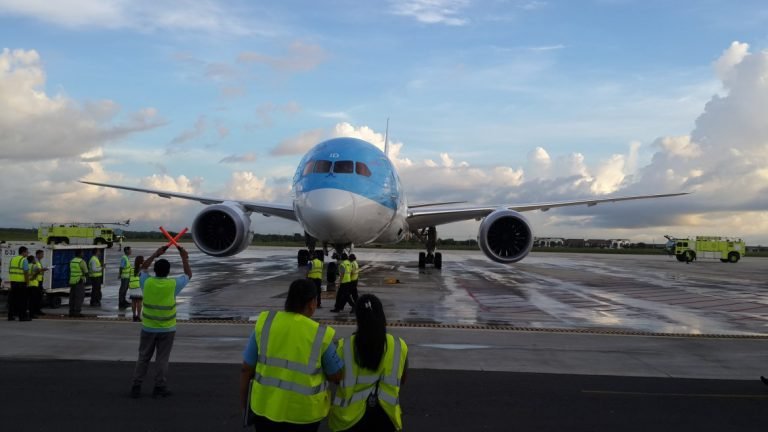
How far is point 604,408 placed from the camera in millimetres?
5824

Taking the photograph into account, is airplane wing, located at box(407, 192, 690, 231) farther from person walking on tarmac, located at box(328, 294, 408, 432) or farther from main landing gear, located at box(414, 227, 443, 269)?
person walking on tarmac, located at box(328, 294, 408, 432)

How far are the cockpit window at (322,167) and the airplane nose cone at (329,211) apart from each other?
799 millimetres

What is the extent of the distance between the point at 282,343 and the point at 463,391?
3.41 m

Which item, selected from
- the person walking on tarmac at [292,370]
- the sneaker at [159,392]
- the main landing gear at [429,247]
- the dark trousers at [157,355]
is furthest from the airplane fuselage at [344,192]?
the person walking on tarmac at [292,370]

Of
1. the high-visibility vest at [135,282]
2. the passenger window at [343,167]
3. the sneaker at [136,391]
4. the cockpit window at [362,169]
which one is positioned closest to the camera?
the sneaker at [136,391]

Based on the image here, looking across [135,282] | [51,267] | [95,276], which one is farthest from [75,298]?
[51,267]

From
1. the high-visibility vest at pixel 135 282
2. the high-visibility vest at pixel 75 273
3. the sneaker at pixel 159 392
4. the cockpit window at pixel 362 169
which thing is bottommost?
the sneaker at pixel 159 392

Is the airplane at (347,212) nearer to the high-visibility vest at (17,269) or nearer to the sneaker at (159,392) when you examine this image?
the high-visibility vest at (17,269)

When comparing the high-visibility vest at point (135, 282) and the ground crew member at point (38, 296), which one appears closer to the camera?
the ground crew member at point (38, 296)

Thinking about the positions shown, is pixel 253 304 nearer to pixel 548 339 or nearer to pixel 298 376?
pixel 548 339

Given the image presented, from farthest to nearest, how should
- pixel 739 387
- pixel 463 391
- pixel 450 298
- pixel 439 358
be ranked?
1. pixel 450 298
2. pixel 439 358
3. pixel 739 387
4. pixel 463 391

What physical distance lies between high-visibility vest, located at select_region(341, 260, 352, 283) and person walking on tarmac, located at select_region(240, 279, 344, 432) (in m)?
8.68

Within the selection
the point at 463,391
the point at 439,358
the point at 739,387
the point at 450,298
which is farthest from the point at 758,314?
the point at 463,391

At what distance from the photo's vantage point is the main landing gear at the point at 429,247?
26.8m
